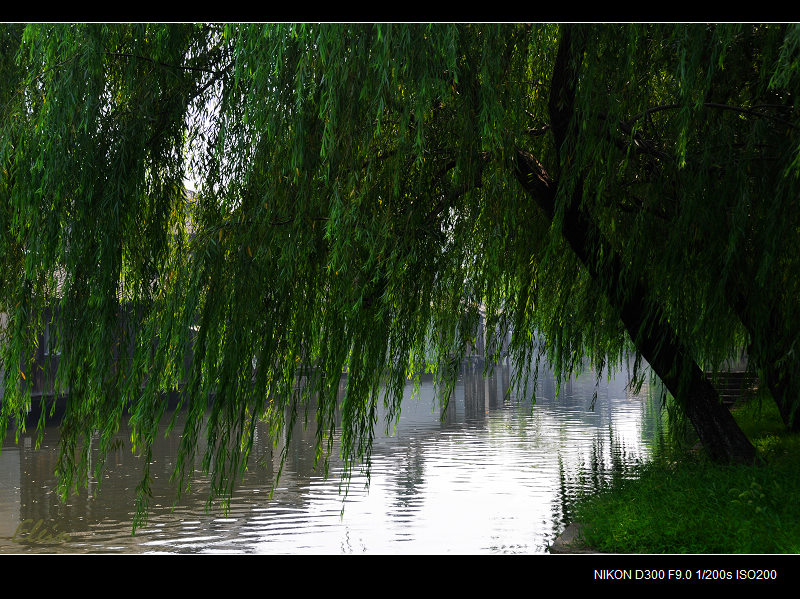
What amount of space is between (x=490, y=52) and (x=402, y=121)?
2.55 ft

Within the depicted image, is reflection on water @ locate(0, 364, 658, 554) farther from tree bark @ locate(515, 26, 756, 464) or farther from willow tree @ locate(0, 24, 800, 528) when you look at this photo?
tree bark @ locate(515, 26, 756, 464)

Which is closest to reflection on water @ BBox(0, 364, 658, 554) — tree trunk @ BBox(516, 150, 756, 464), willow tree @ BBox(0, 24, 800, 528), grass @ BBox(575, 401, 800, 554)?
grass @ BBox(575, 401, 800, 554)

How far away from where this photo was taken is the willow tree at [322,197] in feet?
18.8

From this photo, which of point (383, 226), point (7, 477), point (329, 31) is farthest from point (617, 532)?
point (7, 477)

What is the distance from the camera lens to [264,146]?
20.0ft

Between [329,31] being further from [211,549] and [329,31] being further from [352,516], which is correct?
[352,516]

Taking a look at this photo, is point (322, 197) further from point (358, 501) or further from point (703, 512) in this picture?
point (358, 501)

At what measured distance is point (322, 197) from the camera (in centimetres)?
589

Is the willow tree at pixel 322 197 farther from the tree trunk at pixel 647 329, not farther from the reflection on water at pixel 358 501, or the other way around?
the reflection on water at pixel 358 501

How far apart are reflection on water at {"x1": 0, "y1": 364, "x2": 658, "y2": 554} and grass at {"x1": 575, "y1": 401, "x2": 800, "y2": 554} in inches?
37.3

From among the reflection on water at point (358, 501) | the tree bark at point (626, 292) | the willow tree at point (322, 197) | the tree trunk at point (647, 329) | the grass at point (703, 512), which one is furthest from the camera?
the reflection on water at point (358, 501)

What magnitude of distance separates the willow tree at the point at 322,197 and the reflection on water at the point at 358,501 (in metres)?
1.27

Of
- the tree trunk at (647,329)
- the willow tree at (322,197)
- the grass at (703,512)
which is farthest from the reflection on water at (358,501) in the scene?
the tree trunk at (647,329)
